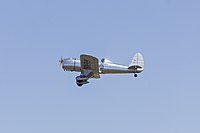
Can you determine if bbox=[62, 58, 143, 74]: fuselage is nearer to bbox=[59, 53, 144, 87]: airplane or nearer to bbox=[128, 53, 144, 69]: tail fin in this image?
bbox=[59, 53, 144, 87]: airplane

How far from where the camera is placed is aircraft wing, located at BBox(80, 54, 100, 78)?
5597 cm

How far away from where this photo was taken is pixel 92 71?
186 feet

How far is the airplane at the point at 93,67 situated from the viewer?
5583 cm

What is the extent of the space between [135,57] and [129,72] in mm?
4047

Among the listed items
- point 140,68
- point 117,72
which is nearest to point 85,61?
point 117,72

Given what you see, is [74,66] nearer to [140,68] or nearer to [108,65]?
[108,65]

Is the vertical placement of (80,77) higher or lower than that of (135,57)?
lower

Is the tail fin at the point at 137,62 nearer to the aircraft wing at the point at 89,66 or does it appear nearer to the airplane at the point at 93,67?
the airplane at the point at 93,67

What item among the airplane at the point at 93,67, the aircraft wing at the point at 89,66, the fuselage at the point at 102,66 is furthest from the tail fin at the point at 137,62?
the aircraft wing at the point at 89,66

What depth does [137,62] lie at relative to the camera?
62906mm

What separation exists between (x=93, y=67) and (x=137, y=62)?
8427 mm

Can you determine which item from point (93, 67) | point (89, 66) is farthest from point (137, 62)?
point (89, 66)

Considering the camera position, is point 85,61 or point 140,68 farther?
point 140,68

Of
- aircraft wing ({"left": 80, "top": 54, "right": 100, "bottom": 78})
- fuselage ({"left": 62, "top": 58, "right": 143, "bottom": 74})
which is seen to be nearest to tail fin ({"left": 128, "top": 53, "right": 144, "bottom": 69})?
fuselage ({"left": 62, "top": 58, "right": 143, "bottom": 74})
